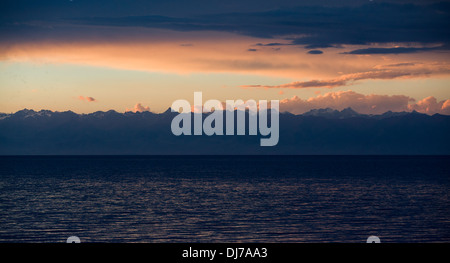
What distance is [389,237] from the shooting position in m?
37.6

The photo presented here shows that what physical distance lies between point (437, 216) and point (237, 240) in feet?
84.8

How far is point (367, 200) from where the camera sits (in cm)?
6769

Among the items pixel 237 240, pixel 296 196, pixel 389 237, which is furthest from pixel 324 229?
pixel 296 196

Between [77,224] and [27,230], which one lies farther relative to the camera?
[77,224]
